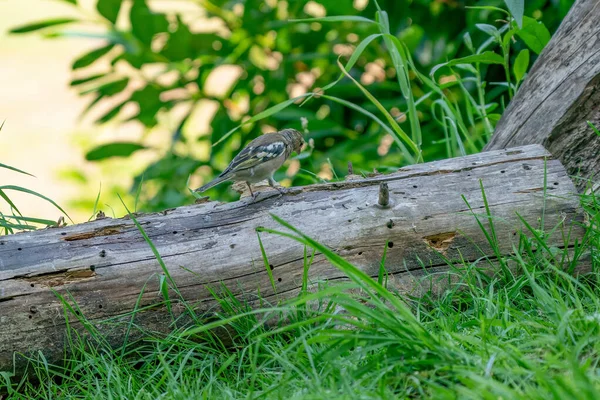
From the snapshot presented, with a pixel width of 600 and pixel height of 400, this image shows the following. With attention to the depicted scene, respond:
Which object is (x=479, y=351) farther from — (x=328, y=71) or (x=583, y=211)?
(x=328, y=71)

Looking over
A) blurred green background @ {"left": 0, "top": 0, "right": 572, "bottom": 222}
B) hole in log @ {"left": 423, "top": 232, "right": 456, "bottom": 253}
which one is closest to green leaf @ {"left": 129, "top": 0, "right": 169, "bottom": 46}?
blurred green background @ {"left": 0, "top": 0, "right": 572, "bottom": 222}

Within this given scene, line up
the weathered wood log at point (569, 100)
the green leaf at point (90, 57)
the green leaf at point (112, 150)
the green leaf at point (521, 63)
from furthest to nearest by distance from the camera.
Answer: the green leaf at point (112, 150) → the green leaf at point (90, 57) → the green leaf at point (521, 63) → the weathered wood log at point (569, 100)

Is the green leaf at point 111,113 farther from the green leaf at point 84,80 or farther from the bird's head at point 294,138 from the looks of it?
the bird's head at point 294,138

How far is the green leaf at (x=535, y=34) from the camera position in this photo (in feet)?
13.1

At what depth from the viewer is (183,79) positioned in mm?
6227

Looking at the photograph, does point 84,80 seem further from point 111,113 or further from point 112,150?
point 112,150

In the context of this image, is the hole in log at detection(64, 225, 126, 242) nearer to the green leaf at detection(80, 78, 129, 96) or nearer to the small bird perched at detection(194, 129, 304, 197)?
the small bird perched at detection(194, 129, 304, 197)

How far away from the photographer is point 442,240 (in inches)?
134

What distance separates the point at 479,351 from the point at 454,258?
0.92 m

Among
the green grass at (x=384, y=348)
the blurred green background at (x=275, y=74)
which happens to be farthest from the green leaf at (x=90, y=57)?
the green grass at (x=384, y=348)

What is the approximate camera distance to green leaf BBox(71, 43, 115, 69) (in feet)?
19.4

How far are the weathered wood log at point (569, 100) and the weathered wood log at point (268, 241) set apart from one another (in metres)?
0.27

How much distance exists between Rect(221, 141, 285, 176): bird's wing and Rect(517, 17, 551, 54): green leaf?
4.89 ft

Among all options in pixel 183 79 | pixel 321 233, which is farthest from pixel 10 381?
pixel 183 79
